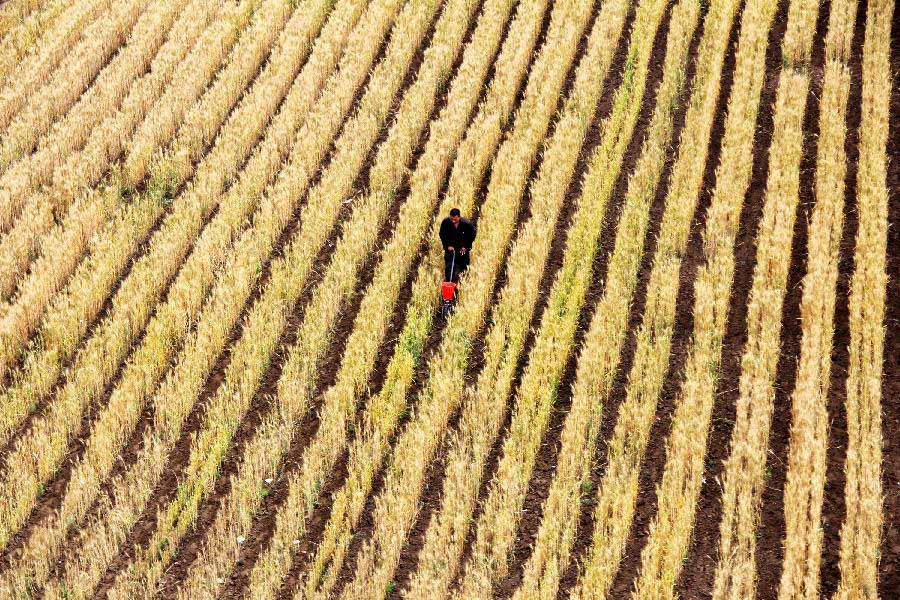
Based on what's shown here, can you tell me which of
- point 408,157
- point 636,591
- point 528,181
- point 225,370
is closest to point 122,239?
point 225,370

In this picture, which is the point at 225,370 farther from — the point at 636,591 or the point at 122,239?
the point at 636,591

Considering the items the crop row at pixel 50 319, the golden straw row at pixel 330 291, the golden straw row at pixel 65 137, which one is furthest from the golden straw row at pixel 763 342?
the golden straw row at pixel 65 137

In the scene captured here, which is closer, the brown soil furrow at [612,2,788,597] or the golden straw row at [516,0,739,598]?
the golden straw row at [516,0,739,598]

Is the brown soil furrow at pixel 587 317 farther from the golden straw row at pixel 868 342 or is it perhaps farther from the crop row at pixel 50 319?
the crop row at pixel 50 319

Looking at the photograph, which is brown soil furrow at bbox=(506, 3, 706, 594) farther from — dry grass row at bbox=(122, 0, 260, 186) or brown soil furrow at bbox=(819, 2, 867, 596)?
dry grass row at bbox=(122, 0, 260, 186)

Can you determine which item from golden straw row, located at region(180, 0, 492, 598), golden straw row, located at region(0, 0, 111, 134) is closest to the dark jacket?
golden straw row, located at region(180, 0, 492, 598)

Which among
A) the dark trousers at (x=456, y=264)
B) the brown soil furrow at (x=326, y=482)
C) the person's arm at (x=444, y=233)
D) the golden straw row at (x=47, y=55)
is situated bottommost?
the brown soil furrow at (x=326, y=482)

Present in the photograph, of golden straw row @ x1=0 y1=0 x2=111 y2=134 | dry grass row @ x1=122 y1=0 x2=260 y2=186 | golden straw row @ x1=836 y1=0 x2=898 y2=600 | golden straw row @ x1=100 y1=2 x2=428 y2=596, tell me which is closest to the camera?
golden straw row @ x1=836 y1=0 x2=898 y2=600
